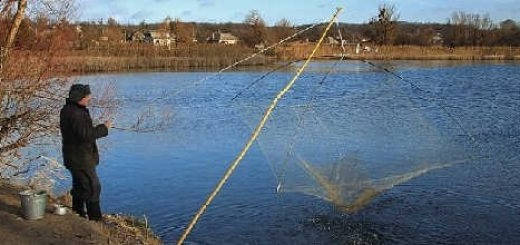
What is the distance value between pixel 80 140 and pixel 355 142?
26.2 feet

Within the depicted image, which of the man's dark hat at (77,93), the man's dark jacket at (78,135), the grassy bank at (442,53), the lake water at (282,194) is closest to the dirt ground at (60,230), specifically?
the man's dark jacket at (78,135)

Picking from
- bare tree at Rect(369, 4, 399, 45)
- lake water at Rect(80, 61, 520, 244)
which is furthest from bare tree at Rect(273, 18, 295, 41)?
lake water at Rect(80, 61, 520, 244)

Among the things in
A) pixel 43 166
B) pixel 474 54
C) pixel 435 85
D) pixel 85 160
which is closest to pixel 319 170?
pixel 85 160

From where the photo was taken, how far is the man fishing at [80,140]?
566 cm

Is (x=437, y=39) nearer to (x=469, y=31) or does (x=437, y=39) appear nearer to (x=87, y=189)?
(x=469, y=31)

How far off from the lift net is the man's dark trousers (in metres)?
3.45

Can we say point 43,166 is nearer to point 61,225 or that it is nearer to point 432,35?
point 61,225

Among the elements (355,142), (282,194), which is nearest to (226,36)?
(355,142)

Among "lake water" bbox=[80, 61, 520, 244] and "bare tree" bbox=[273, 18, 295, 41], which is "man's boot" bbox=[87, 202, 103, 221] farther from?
"bare tree" bbox=[273, 18, 295, 41]

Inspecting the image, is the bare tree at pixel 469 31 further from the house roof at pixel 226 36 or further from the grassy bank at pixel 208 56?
the house roof at pixel 226 36

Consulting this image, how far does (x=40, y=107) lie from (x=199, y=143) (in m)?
5.45

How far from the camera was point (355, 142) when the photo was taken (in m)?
12.8

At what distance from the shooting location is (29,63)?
905 cm

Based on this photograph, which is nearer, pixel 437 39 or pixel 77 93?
pixel 77 93
